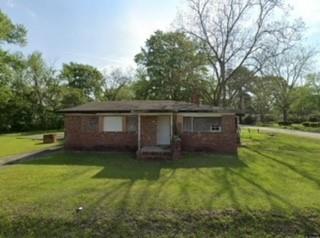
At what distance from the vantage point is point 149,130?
62.2 feet

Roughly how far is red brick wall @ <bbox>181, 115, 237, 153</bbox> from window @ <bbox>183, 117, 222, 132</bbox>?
0.74ft

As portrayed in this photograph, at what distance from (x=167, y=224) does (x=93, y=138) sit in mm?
11967

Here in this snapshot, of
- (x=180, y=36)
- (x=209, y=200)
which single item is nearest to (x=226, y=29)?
(x=180, y=36)

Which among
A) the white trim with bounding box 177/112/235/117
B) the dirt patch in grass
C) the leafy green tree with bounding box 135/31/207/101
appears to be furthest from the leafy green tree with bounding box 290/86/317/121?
the dirt patch in grass

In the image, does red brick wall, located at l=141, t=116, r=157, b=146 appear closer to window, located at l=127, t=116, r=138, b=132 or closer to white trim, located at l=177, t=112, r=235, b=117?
window, located at l=127, t=116, r=138, b=132

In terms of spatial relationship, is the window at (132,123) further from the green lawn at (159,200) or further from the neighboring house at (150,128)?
the green lawn at (159,200)

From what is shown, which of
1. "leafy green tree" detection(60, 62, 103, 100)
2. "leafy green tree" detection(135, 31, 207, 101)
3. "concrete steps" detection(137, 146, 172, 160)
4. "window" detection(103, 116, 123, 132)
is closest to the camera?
"concrete steps" detection(137, 146, 172, 160)

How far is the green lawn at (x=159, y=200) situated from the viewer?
7777 millimetres

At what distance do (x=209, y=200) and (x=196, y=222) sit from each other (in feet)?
4.42

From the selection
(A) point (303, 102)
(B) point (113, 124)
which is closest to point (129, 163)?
(B) point (113, 124)

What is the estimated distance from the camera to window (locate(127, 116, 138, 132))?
18.8m

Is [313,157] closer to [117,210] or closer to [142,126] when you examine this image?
[142,126]

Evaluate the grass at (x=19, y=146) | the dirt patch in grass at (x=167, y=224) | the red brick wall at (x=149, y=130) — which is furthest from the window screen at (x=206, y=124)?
the grass at (x=19, y=146)

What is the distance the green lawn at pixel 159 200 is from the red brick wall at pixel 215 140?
3.42 metres
